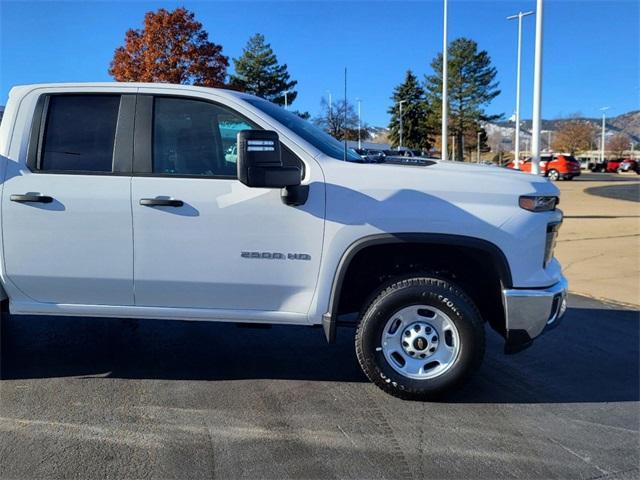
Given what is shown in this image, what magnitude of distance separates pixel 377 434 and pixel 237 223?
1.60 metres

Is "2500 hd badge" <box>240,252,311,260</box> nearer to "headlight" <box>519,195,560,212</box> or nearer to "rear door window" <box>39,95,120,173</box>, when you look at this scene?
"rear door window" <box>39,95,120,173</box>

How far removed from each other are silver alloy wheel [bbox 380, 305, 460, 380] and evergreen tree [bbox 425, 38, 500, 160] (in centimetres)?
6772

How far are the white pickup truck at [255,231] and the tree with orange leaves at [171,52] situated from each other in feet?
90.8

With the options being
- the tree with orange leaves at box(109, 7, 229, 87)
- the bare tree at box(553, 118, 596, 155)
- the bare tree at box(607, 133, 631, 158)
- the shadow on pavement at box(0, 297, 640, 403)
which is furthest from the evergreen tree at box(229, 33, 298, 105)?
the bare tree at box(607, 133, 631, 158)

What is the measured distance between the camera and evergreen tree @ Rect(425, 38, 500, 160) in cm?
6850

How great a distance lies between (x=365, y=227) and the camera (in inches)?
147

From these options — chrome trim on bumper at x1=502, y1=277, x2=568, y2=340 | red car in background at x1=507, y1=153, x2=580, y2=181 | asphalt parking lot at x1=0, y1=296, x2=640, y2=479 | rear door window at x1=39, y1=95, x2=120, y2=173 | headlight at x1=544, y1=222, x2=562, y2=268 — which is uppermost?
red car in background at x1=507, y1=153, x2=580, y2=181

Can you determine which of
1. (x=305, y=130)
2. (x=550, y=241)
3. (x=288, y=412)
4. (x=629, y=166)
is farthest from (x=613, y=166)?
(x=288, y=412)

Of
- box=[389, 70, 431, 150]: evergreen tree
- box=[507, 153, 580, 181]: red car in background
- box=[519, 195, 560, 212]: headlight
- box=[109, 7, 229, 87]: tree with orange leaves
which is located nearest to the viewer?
box=[519, 195, 560, 212]: headlight

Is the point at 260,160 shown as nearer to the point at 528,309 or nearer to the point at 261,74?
the point at 528,309

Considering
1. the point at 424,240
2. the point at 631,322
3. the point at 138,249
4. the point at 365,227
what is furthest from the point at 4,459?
the point at 631,322

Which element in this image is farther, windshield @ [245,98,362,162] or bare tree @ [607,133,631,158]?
bare tree @ [607,133,631,158]

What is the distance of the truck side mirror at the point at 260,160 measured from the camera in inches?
135

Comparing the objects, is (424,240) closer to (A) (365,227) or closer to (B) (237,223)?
(A) (365,227)
